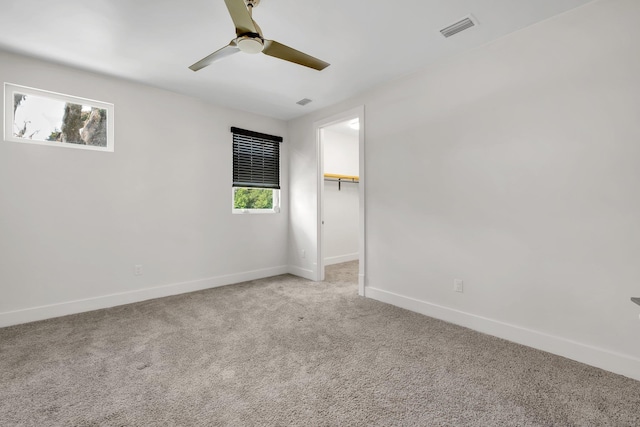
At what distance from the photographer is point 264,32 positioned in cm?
238

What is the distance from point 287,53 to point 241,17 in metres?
0.47

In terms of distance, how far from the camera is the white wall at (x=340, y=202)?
5574mm

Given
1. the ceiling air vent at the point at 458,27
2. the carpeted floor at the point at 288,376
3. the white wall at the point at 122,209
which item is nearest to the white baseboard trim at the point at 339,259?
the white wall at the point at 122,209

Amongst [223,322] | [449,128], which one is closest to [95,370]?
[223,322]

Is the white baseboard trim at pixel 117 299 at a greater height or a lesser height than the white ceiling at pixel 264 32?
lesser

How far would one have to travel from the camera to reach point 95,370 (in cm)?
199

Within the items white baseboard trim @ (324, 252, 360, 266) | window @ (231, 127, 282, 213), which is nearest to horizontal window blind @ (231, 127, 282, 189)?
window @ (231, 127, 282, 213)

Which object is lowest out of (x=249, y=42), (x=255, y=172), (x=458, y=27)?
(x=255, y=172)

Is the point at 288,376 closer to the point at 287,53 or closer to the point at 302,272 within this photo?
the point at 287,53

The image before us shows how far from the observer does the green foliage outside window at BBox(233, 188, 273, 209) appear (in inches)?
174

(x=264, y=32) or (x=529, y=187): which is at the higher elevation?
(x=264, y=32)

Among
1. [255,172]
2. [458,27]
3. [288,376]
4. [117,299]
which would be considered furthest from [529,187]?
[117,299]

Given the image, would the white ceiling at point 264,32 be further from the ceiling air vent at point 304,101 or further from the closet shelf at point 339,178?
the closet shelf at point 339,178

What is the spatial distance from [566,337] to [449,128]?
6.43 ft
